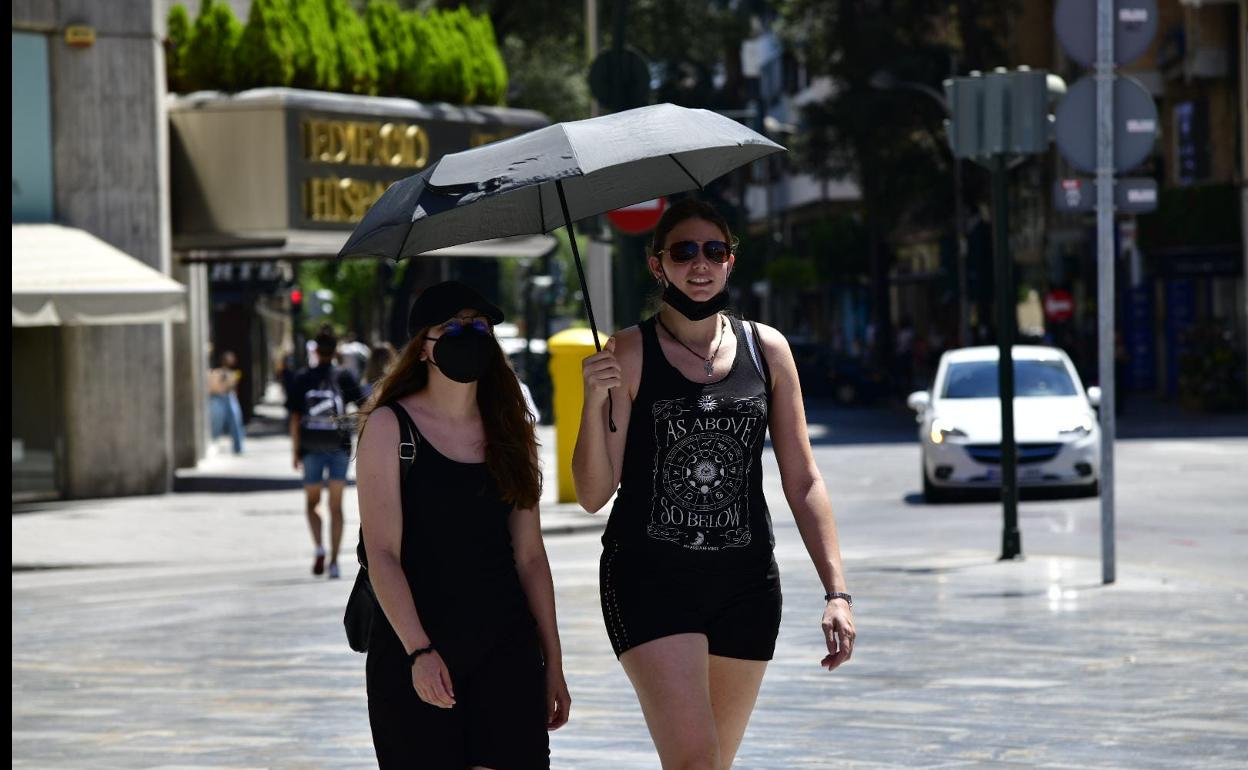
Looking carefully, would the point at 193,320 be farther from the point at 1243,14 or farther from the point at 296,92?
the point at 1243,14

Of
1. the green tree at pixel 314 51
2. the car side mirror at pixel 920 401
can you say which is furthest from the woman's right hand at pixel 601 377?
the green tree at pixel 314 51

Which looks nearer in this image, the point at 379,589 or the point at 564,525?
the point at 379,589

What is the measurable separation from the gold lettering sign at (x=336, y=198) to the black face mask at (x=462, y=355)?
21.5m

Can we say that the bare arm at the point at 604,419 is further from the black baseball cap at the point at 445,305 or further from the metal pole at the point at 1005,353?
the metal pole at the point at 1005,353

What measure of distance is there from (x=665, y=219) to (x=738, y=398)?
0.47m

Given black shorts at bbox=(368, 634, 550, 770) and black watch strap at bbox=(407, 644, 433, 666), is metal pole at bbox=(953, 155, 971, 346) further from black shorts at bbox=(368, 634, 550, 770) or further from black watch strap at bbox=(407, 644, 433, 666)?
black watch strap at bbox=(407, 644, 433, 666)

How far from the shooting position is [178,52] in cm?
2606

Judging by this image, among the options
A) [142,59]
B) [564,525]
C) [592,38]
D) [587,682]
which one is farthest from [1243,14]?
[587,682]

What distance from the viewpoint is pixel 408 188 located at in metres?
5.08

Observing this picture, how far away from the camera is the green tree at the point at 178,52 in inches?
1026

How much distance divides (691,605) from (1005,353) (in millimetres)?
9577

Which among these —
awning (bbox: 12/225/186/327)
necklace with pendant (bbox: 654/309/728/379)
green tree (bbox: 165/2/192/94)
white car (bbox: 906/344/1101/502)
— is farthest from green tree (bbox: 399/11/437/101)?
necklace with pendant (bbox: 654/309/728/379)

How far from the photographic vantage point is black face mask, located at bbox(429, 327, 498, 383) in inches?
186

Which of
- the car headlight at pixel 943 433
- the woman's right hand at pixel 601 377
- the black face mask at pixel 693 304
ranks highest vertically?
the black face mask at pixel 693 304
